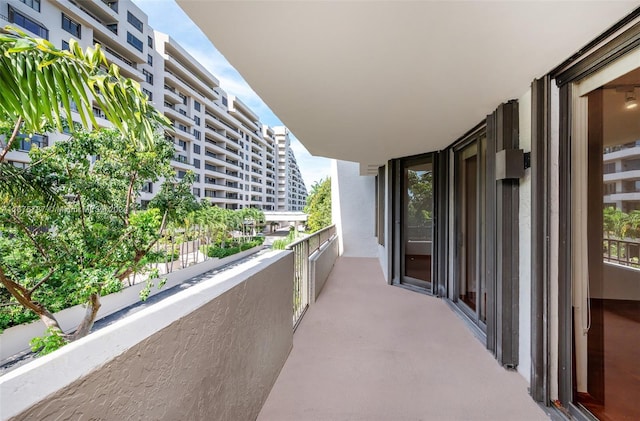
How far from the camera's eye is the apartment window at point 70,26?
1972cm

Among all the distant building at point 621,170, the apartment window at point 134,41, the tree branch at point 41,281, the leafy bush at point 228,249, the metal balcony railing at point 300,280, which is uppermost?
the apartment window at point 134,41

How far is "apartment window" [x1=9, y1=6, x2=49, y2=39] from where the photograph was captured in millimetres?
15588

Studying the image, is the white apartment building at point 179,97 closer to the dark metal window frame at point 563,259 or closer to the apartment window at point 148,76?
the apartment window at point 148,76

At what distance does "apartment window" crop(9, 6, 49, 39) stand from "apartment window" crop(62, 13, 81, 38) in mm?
2376

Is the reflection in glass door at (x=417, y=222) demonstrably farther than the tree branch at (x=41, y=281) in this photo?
No

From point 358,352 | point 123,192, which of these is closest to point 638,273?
point 358,352

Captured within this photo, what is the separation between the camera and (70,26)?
67.0 ft

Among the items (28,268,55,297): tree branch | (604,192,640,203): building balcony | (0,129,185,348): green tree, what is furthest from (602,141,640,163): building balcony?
(28,268,55,297): tree branch

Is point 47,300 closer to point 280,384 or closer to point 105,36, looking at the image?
point 280,384

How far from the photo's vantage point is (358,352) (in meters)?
2.58

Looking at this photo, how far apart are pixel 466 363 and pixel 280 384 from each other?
1630mm

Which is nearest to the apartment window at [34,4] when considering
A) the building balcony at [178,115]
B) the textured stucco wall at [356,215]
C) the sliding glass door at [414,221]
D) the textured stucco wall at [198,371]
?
the building balcony at [178,115]

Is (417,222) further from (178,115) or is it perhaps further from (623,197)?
(178,115)

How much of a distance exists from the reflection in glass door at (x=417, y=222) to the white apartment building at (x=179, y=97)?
8.12 meters
